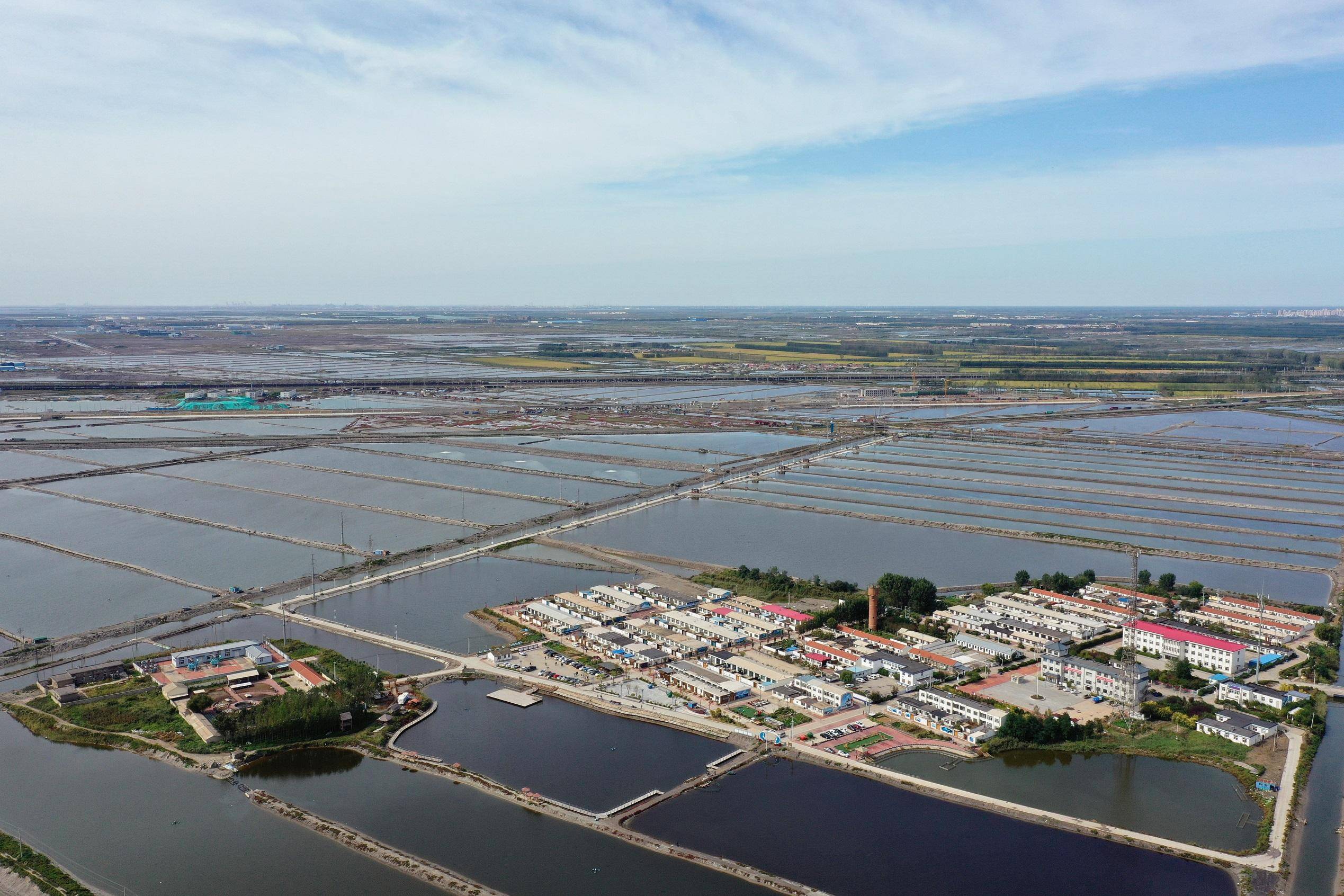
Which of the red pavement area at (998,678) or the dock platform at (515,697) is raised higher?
the red pavement area at (998,678)

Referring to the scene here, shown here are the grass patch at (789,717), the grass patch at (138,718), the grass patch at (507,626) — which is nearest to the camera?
Result: the grass patch at (138,718)

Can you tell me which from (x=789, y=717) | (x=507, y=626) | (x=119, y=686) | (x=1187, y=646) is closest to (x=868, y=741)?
(x=789, y=717)

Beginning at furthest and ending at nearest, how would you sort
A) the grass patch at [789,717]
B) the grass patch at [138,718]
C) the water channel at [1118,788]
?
the grass patch at [789,717] → the grass patch at [138,718] → the water channel at [1118,788]

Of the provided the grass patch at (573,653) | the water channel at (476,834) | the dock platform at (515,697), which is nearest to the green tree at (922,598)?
the grass patch at (573,653)

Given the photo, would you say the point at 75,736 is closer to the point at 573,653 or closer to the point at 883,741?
the point at 573,653

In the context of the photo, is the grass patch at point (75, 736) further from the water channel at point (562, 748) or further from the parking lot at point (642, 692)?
the parking lot at point (642, 692)

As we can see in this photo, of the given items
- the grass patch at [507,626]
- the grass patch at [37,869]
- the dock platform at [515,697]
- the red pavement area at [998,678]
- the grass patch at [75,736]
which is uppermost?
the red pavement area at [998,678]

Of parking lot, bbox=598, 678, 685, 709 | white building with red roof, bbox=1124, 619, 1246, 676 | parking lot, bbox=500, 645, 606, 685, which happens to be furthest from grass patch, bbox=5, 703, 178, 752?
white building with red roof, bbox=1124, 619, 1246, 676
